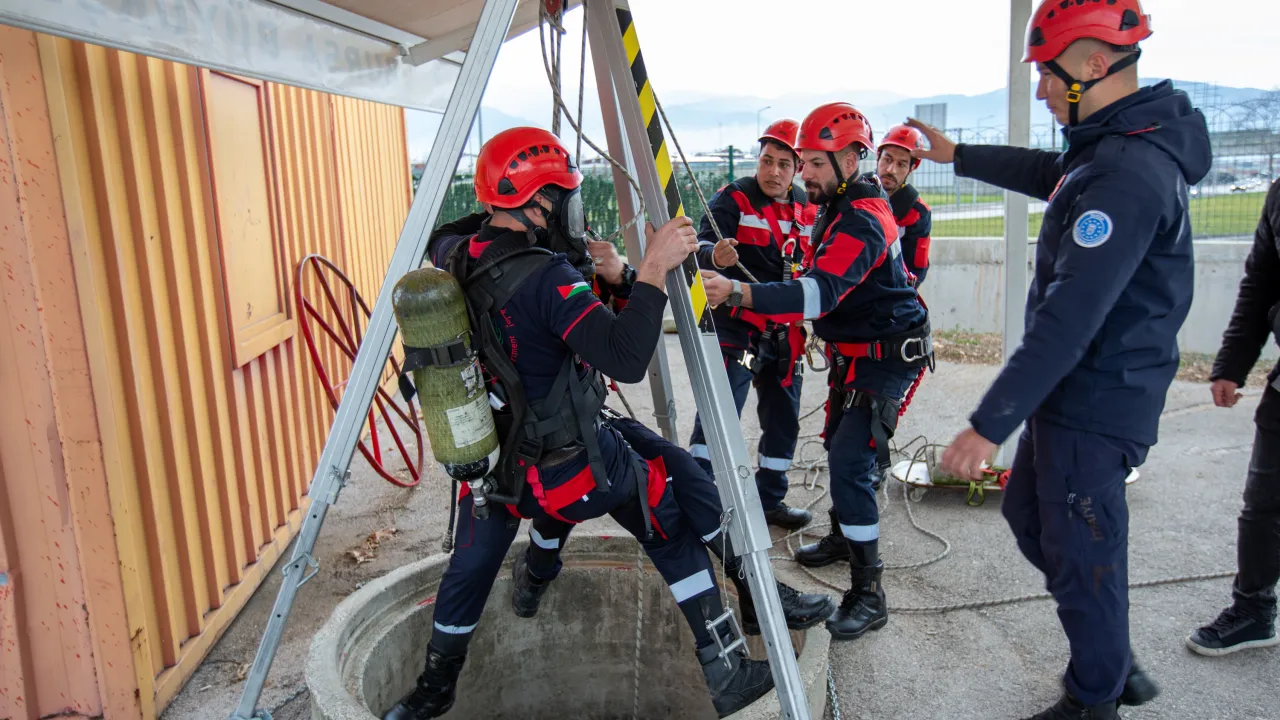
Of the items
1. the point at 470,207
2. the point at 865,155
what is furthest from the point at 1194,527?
the point at 470,207

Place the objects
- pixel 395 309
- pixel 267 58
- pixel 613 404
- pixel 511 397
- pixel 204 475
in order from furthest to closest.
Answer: pixel 613 404, pixel 204 475, pixel 267 58, pixel 511 397, pixel 395 309

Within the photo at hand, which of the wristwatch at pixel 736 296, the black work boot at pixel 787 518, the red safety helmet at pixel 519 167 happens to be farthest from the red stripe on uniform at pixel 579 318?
the black work boot at pixel 787 518

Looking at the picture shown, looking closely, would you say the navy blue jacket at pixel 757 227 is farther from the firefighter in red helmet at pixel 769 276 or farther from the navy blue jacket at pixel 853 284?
the navy blue jacket at pixel 853 284

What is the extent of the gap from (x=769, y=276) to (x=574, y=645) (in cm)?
221

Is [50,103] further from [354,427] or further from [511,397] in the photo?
[511,397]

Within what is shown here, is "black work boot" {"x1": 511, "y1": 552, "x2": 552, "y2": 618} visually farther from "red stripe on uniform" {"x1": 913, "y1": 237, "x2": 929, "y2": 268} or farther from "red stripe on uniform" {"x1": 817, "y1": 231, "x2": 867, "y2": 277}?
"red stripe on uniform" {"x1": 913, "y1": 237, "x2": 929, "y2": 268}

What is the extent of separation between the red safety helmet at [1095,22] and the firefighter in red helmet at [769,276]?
2036mm

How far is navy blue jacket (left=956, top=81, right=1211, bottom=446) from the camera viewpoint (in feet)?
7.95

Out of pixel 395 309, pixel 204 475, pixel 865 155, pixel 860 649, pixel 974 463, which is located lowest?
pixel 860 649

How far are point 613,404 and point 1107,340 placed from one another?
5.93 meters

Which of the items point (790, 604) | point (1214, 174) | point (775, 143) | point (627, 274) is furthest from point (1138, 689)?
point (1214, 174)

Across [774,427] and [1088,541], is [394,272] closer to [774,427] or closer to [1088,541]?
[1088,541]

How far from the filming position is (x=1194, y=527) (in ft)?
16.1

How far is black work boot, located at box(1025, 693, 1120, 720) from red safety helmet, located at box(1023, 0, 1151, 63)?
2104mm
